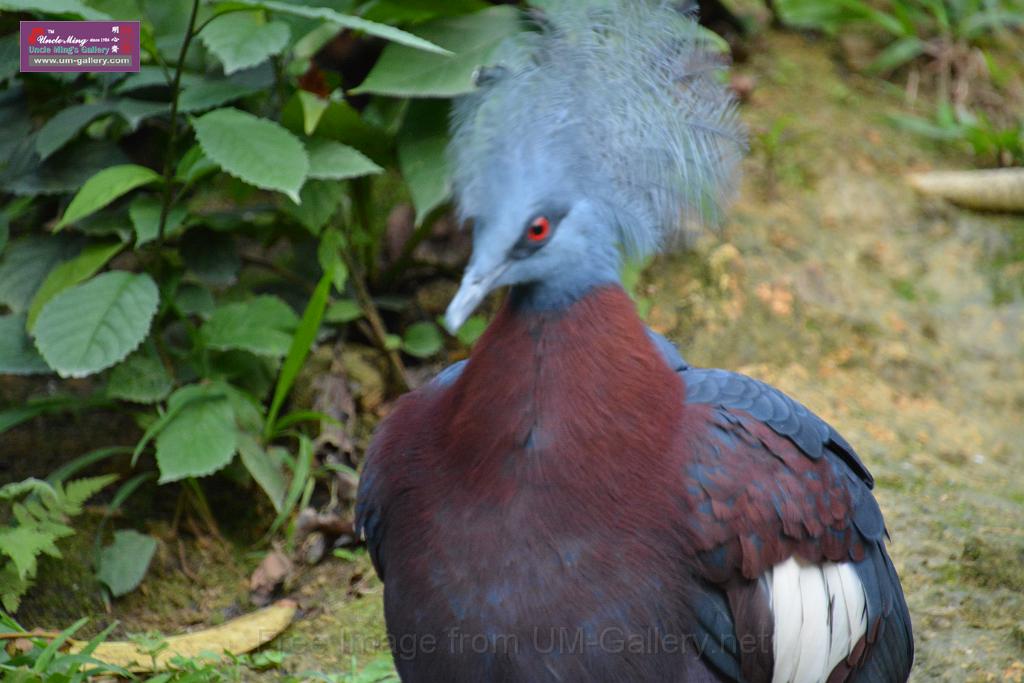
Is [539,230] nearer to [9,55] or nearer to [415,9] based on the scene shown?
[415,9]

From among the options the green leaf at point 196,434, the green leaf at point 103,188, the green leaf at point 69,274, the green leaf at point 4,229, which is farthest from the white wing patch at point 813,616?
the green leaf at point 4,229

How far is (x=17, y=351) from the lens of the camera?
11.3 feet

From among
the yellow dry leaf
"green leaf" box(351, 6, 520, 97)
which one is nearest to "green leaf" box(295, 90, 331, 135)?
"green leaf" box(351, 6, 520, 97)

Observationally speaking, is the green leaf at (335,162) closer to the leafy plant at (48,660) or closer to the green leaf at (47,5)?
the green leaf at (47,5)

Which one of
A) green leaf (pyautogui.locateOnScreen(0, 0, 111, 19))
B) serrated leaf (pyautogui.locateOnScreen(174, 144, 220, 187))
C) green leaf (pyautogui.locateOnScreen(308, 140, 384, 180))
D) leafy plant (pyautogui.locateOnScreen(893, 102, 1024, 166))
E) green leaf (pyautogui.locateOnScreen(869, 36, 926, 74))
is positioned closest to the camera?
green leaf (pyautogui.locateOnScreen(0, 0, 111, 19))

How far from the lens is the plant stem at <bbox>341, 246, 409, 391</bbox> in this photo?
4243 millimetres

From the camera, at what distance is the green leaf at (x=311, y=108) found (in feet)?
11.7

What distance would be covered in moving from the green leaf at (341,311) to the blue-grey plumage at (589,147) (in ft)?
5.03

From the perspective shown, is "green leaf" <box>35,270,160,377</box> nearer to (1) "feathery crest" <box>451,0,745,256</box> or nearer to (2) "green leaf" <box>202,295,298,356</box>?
(2) "green leaf" <box>202,295,298,356</box>

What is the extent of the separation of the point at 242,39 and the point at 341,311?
1.10m

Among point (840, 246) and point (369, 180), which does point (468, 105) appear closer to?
point (369, 180)

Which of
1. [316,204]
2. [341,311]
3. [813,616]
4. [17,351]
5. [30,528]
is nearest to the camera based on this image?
[813,616]

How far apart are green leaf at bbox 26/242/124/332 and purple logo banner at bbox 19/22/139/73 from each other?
0.57m

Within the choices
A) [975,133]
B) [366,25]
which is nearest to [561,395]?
[366,25]
